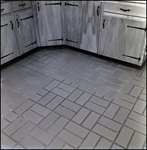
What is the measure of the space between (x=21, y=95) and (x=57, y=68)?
69 centimetres

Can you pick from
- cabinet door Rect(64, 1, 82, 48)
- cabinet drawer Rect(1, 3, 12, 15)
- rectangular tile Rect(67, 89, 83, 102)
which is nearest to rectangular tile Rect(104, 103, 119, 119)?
rectangular tile Rect(67, 89, 83, 102)

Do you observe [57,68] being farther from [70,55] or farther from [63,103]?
[63,103]

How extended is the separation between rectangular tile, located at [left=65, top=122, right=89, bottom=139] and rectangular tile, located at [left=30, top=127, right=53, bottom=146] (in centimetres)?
19

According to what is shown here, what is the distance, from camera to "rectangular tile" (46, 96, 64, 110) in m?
1.93

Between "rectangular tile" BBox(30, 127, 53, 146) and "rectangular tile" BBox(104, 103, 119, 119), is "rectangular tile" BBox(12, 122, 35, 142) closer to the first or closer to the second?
"rectangular tile" BBox(30, 127, 53, 146)

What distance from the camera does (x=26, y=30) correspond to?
270cm

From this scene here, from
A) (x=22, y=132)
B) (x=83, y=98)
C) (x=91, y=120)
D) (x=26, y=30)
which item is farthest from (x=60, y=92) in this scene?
(x=26, y=30)

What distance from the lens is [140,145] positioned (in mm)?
1528

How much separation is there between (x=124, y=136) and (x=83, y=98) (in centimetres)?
62

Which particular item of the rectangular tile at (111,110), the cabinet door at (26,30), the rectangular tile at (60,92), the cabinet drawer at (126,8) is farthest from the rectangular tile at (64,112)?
the cabinet drawer at (126,8)

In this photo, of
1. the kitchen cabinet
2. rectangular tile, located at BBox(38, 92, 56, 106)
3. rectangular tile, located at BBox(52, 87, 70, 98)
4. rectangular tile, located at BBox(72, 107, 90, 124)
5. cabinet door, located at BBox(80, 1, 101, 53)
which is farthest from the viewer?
cabinet door, located at BBox(80, 1, 101, 53)

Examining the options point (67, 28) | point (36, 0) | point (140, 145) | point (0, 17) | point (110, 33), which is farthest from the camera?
point (67, 28)

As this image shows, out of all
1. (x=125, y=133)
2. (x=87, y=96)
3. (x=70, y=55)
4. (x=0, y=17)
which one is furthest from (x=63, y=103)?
(x=0, y=17)

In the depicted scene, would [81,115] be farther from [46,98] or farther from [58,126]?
[46,98]
